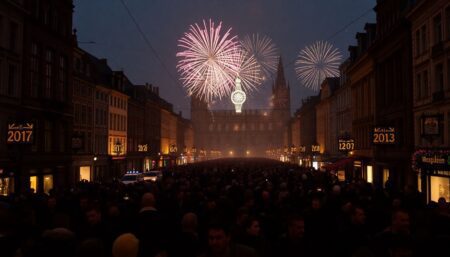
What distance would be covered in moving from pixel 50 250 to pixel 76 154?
4281 cm

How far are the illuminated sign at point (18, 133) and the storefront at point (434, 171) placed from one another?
799 inches

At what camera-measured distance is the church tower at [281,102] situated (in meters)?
170

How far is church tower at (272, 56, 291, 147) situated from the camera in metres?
170

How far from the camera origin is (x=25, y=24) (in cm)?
3253

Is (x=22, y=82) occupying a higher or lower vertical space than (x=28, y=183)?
higher

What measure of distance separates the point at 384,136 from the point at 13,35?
76.1ft

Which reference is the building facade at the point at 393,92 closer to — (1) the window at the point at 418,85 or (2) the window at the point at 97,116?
(1) the window at the point at 418,85

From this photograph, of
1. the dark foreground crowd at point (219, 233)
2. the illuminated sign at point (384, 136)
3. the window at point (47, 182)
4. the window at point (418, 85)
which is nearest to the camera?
the dark foreground crowd at point (219, 233)

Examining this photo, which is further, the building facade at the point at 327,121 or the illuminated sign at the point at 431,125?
the building facade at the point at 327,121

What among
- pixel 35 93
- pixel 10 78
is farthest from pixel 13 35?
pixel 35 93

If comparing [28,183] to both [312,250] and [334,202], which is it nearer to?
[334,202]

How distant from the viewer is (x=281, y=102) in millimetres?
176000

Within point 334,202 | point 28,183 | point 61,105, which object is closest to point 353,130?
point 61,105

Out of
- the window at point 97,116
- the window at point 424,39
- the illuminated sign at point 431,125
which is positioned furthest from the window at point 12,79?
the window at point 424,39
